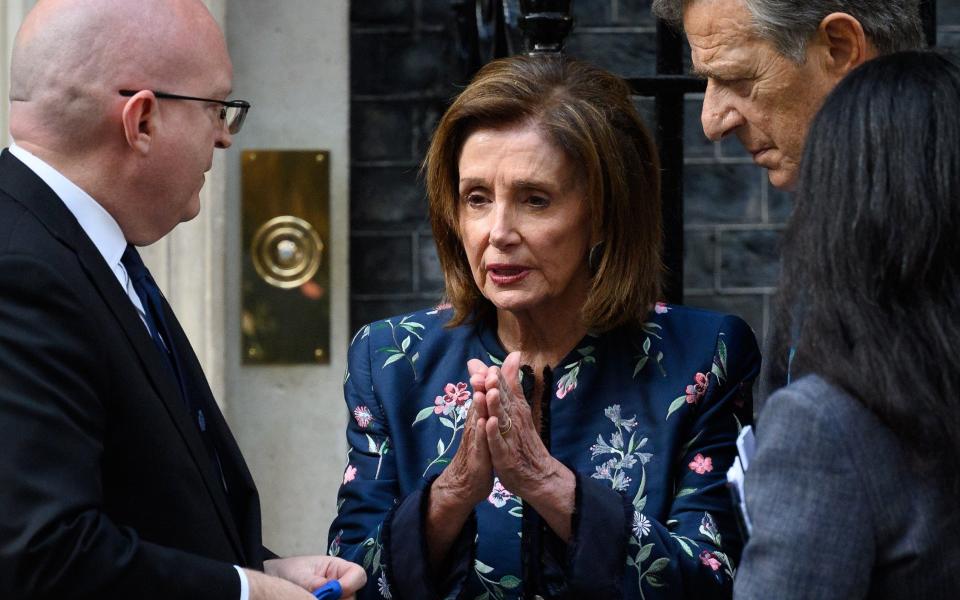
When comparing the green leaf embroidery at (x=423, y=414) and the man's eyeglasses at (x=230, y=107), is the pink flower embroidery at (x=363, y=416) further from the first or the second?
the man's eyeglasses at (x=230, y=107)

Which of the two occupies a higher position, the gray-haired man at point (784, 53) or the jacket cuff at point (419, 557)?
the gray-haired man at point (784, 53)

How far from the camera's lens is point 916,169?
168 cm

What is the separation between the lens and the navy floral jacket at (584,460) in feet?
7.68

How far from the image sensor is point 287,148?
3857 millimetres

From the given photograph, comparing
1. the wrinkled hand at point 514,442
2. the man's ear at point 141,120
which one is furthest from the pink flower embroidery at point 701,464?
the man's ear at point 141,120

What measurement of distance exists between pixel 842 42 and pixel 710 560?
0.84 meters

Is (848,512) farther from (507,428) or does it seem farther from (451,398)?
(451,398)

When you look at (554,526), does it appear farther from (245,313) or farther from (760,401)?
(245,313)

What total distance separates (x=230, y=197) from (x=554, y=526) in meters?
1.80

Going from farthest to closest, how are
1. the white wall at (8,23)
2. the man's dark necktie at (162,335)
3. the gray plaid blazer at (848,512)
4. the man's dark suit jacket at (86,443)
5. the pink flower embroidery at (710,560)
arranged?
1. the white wall at (8,23)
2. the pink flower embroidery at (710,560)
3. the man's dark necktie at (162,335)
4. the man's dark suit jacket at (86,443)
5. the gray plaid blazer at (848,512)

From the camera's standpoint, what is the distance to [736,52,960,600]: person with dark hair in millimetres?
1628

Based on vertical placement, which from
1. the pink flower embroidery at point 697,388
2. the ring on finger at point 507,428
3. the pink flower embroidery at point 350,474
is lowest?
the pink flower embroidery at point 350,474

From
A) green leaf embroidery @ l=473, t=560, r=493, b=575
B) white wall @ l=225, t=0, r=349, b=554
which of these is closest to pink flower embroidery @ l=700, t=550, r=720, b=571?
green leaf embroidery @ l=473, t=560, r=493, b=575

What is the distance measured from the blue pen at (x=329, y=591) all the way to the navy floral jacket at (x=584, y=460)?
0.20m
